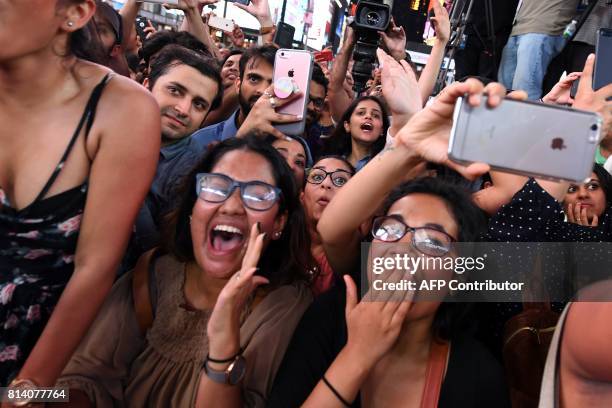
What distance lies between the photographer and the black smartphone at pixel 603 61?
1.40m

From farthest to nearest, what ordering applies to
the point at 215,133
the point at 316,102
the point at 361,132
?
the point at 316,102, the point at 361,132, the point at 215,133

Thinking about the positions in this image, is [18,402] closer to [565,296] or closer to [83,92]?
[83,92]

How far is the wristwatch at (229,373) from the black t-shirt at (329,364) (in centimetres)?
12

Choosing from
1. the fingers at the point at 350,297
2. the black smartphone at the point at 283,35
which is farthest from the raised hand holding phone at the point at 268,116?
the black smartphone at the point at 283,35

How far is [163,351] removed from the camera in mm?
1336

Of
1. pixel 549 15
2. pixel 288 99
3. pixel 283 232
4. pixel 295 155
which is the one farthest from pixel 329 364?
pixel 549 15

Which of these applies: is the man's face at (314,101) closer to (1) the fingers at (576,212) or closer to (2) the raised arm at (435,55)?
(2) the raised arm at (435,55)

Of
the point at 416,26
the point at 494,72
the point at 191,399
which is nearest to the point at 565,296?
the point at 191,399

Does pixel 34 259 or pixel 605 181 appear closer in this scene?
pixel 34 259

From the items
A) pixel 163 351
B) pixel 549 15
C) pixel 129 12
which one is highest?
pixel 549 15

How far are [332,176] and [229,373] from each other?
1.04 m

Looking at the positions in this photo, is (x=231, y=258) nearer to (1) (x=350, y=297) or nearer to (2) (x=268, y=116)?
(1) (x=350, y=297)

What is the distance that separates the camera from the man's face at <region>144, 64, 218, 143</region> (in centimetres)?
197

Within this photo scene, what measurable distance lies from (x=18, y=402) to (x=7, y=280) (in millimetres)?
286
